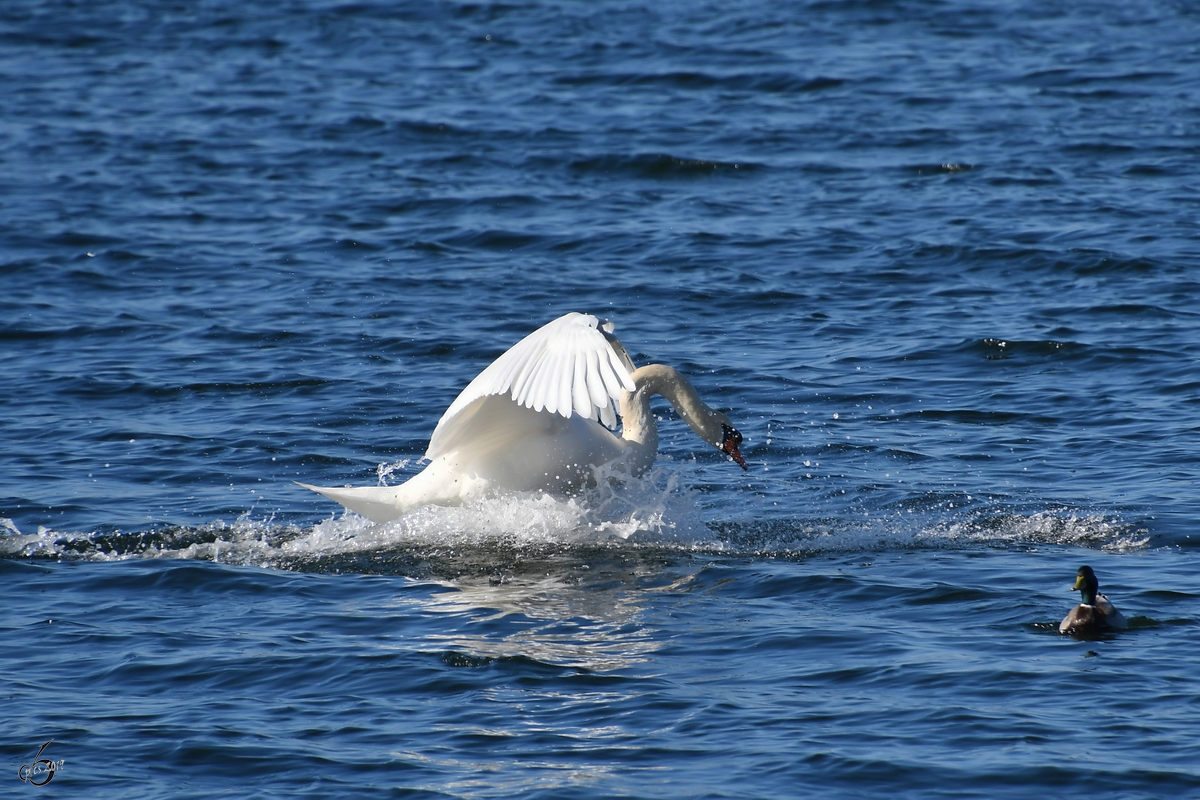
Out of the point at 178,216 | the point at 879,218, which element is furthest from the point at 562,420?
the point at 178,216

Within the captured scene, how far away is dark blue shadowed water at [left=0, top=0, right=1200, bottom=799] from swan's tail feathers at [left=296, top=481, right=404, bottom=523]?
0.52 feet

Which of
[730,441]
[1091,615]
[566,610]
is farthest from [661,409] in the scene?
[1091,615]

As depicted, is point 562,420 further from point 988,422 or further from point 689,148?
point 689,148

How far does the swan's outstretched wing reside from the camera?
299 inches

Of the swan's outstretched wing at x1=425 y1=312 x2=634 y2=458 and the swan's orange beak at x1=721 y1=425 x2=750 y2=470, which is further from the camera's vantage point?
the swan's orange beak at x1=721 y1=425 x2=750 y2=470

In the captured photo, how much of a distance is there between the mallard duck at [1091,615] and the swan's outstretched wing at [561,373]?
2.12 m

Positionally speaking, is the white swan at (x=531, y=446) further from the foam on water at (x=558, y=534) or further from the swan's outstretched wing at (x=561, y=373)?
the swan's outstretched wing at (x=561, y=373)

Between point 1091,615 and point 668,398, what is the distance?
115 inches

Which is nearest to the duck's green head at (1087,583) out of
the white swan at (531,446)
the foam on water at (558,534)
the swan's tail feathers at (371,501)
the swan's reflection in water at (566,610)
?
the foam on water at (558,534)

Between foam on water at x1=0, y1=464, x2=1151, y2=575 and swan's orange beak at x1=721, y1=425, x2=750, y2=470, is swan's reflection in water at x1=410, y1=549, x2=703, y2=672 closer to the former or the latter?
foam on water at x1=0, y1=464, x2=1151, y2=575

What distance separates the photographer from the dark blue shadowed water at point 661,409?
6.41 metres

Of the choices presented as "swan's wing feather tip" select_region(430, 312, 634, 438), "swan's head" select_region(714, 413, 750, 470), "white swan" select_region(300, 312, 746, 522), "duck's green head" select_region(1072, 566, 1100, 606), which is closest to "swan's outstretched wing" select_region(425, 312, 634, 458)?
"swan's wing feather tip" select_region(430, 312, 634, 438)

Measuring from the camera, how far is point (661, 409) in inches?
468

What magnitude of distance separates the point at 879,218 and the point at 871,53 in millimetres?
7326
